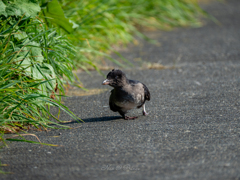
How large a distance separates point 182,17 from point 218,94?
5.67m

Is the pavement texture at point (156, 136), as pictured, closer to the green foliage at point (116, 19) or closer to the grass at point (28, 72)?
the grass at point (28, 72)

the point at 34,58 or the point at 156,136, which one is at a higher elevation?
the point at 34,58

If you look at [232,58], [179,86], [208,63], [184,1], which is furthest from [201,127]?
[184,1]

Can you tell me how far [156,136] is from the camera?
3402 mm

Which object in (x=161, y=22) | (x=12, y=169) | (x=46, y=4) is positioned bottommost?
(x=12, y=169)

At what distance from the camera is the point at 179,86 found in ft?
17.0

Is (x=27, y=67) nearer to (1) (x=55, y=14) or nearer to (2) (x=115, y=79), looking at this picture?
(2) (x=115, y=79)

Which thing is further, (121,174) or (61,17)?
(61,17)

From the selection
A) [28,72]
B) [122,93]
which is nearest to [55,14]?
[28,72]

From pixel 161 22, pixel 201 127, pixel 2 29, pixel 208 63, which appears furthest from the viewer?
pixel 161 22

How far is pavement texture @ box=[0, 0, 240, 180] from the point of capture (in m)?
2.71

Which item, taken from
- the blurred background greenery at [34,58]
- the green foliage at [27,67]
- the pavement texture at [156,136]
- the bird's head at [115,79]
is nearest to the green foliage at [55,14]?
the blurred background greenery at [34,58]

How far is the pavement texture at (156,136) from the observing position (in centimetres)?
271

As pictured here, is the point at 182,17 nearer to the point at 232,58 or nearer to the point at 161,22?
the point at 161,22
